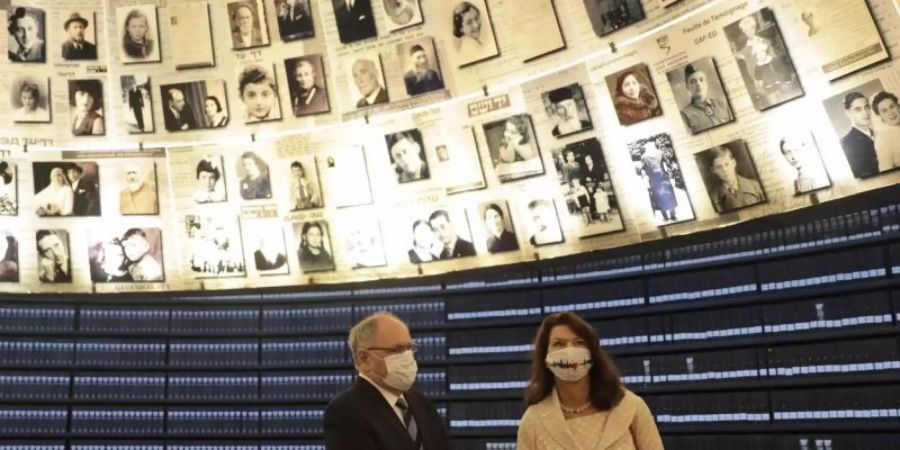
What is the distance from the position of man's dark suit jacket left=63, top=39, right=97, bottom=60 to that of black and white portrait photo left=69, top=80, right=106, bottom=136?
0.21 ft

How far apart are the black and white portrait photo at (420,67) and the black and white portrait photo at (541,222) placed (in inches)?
14.5

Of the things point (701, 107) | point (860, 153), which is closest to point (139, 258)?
point (701, 107)

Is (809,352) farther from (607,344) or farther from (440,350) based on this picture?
(440,350)

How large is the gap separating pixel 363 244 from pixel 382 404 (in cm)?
80

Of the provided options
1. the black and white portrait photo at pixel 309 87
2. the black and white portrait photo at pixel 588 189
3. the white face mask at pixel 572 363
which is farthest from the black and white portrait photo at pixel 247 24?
the white face mask at pixel 572 363

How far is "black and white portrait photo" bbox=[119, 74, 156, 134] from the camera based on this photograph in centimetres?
293

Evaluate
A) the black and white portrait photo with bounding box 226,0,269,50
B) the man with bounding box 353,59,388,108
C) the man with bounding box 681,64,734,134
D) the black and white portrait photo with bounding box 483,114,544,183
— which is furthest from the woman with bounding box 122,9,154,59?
the man with bounding box 681,64,734,134

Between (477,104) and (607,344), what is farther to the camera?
(607,344)

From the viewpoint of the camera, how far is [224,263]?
2916mm

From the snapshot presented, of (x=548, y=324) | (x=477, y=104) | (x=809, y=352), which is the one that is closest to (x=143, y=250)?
(x=477, y=104)

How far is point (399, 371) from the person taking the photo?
2107mm

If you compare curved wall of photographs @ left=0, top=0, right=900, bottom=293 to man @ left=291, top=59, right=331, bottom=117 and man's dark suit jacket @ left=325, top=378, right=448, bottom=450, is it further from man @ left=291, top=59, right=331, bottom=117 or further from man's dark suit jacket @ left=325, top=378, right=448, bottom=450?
man's dark suit jacket @ left=325, top=378, right=448, bottom=450

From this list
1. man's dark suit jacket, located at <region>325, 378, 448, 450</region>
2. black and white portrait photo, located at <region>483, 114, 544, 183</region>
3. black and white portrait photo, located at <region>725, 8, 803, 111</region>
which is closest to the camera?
man's dark suit jacket, located at <region>325, 378, 448, 450</region>

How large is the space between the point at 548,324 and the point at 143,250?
48.8 inches
